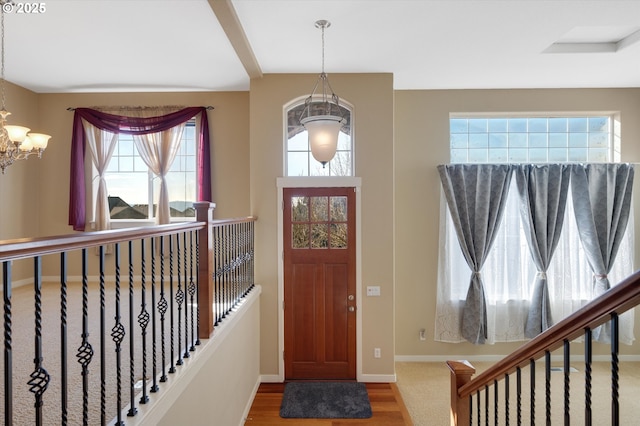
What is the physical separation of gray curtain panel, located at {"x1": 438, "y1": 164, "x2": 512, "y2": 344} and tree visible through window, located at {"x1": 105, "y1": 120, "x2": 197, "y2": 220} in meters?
3.41

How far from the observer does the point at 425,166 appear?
4.57 metres

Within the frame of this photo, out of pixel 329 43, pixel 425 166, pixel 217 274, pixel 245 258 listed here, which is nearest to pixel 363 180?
pixel 425 166

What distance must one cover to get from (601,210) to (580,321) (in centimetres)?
428

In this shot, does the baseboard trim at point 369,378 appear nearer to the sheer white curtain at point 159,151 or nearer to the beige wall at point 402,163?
the beige wall at point 402,163

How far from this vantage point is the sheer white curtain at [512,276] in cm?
443

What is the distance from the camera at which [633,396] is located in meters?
3.72

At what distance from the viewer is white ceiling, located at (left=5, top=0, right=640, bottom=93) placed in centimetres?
280

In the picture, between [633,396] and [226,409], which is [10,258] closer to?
[226,409]

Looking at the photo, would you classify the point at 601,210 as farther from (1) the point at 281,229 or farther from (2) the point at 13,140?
(2) the point at 13,140

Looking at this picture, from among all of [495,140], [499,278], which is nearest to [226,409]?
[499,278]

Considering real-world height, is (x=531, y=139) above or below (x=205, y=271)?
above

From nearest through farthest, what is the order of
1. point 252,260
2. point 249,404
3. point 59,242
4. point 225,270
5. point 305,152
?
point 59,242, point 225,270, point 249,404, point 252,260, point 305,152

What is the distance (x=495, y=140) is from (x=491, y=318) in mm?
2356
